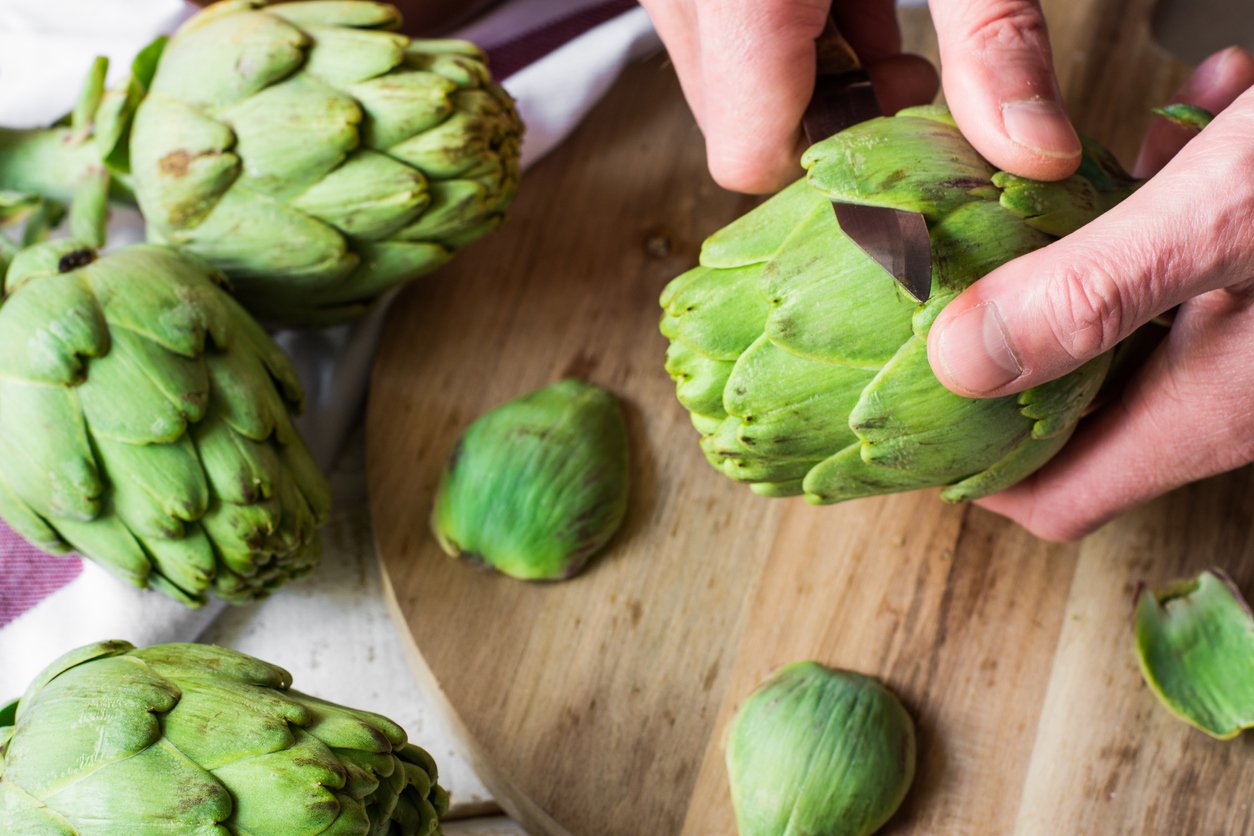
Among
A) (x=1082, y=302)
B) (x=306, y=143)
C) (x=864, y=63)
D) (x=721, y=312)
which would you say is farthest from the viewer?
(x=864, y=63)

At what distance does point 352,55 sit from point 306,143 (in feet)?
0.23

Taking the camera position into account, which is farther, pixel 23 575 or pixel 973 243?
pixel 23 575

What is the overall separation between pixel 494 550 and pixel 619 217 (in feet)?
0.96

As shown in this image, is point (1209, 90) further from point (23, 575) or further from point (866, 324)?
point (23, 575)

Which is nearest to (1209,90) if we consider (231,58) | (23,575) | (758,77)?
(758,77)

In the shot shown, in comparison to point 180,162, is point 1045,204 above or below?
below

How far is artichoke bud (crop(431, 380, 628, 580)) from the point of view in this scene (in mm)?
780

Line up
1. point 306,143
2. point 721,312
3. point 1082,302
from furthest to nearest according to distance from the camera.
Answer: point 306,143 → point 721,312 → point 1082,302

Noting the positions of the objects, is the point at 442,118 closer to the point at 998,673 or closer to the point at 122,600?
the point at 122,600

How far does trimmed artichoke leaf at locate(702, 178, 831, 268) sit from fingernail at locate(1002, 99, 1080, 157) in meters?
0.10

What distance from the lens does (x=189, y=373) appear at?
2.22 feet

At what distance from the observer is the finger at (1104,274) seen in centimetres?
53

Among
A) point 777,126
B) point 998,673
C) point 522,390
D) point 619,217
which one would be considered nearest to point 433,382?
point 522,390

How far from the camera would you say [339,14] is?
0.77 m
